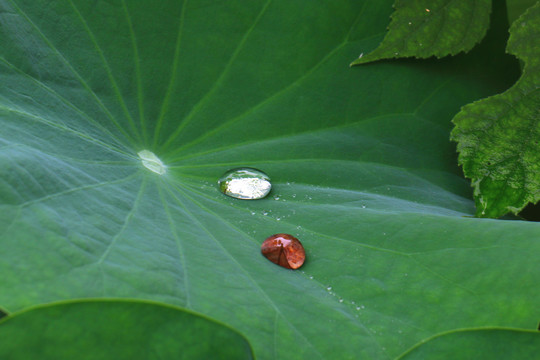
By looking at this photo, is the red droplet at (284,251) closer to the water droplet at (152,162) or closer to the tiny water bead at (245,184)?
the tiny water bead at (245,184)

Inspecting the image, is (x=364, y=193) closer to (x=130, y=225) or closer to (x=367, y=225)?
(x=367, y=225)

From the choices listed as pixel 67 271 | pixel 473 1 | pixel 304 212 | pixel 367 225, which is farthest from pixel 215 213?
pixel 473 1

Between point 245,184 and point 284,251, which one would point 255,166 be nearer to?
point 245,184

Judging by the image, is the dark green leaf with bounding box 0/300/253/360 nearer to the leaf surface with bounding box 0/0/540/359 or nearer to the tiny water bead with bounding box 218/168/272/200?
the leaf surface with bounding box 0/0/540/359

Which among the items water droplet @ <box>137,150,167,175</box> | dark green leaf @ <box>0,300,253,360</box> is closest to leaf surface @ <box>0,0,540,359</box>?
water droplet @ <box>137,150,167,175</box>

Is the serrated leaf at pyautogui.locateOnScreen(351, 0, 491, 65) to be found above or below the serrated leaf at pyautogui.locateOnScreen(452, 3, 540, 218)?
above

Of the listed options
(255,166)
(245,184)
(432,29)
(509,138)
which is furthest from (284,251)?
(432,29)
